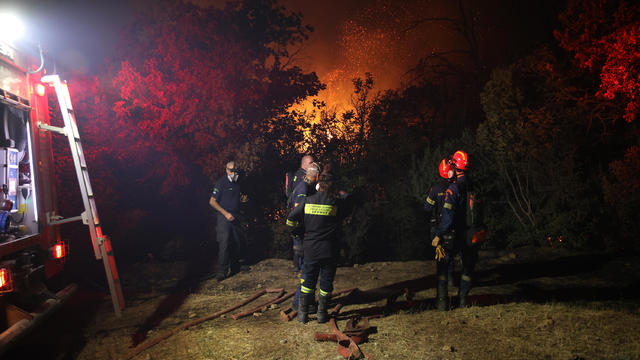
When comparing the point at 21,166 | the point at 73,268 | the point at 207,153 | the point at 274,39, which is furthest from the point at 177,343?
the point at 274,39

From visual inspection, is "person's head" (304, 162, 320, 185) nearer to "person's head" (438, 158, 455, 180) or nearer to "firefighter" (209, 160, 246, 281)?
"person's head" (438, 158, 455, 180)

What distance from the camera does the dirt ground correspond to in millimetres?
4004

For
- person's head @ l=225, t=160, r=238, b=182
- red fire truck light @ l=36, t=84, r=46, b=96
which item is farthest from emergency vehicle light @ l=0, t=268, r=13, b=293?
person's head @ l=225, t=160, r=238, b=182

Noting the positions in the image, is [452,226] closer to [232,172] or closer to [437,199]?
[437,199]

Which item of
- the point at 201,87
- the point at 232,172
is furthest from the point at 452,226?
the point at 201,87

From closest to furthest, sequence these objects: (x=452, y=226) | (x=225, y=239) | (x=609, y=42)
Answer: (x=452, y=226), (x=225, y=239), (x=609, y=42)

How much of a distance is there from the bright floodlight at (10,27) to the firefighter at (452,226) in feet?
17.4

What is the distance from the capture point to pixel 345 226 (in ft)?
27.3

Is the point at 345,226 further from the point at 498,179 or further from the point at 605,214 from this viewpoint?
the point at 605,214

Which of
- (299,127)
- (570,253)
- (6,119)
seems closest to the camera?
(6,119)

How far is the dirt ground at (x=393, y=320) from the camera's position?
400cm

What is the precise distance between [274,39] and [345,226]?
30.0ft

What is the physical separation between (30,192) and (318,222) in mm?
3368

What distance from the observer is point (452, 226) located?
4.98 meters
